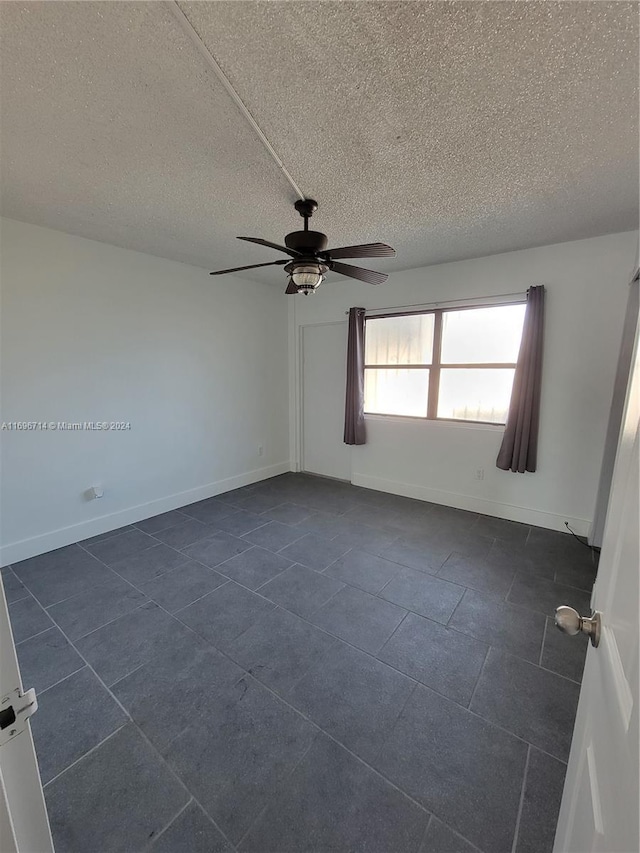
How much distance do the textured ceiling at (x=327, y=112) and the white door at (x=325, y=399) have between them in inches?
81.0

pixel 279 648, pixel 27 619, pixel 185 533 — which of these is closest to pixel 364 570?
pixel 279 648

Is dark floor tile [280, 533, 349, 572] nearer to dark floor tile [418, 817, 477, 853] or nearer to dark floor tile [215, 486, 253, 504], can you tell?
dark floor tile [215, 486, 253, 504]

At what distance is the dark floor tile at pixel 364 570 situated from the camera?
7.93 ft

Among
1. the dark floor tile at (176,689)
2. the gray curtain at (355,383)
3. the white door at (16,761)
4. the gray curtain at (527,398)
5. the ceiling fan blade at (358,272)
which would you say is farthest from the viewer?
the gray curtain at (355,383)

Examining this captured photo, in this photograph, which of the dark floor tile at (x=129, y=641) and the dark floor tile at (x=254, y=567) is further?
the dark floor tile at (x=254, y=567)

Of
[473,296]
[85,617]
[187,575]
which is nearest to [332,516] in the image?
[187,575]

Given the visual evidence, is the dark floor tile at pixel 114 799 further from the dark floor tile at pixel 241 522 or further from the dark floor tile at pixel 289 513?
the dark floor tile at pixel 289 513

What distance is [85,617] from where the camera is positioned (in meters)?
2.09

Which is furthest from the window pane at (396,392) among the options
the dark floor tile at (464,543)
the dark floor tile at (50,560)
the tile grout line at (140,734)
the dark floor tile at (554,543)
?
the tile grout line at (140,734)

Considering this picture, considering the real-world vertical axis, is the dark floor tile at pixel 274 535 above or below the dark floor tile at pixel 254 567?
above

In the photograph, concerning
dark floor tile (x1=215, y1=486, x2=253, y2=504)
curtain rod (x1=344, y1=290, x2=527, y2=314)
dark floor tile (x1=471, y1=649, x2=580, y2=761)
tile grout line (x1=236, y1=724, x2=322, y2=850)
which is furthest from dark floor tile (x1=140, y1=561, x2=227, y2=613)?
curtain rod (x1=344, y1=290, x2=527, y2=314)

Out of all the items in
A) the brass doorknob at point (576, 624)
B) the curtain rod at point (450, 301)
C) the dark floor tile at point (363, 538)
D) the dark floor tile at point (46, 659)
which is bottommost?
the dark floor tile at point (46, 659)

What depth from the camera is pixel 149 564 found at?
266 cm

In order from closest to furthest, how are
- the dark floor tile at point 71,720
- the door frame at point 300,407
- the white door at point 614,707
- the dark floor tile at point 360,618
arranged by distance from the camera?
the white door at point 614,707, the dark floor tile at point 71,720, the dark floor tile at point 360,618, the door frame at point 300,407
